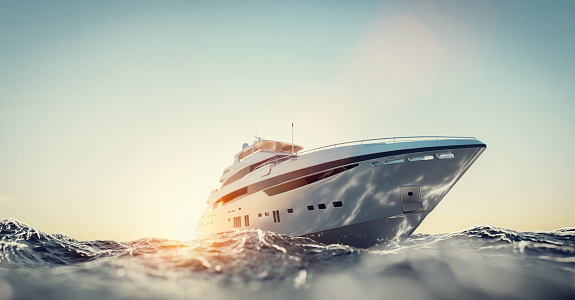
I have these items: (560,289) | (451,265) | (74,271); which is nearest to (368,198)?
(451,265)

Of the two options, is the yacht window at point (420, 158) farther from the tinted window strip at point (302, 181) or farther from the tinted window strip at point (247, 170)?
the tinted window strip at point (247, 170)

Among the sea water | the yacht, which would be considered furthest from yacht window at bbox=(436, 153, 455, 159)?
the sea water

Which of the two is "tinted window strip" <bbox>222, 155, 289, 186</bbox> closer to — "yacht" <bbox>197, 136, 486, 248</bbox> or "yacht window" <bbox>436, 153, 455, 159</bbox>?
"yacht" <bbox>197, 136, 486, 248</bbox>

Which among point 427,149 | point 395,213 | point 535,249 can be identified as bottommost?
point 535,249

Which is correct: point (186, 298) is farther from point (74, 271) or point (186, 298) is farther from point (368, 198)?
point (368, 198)

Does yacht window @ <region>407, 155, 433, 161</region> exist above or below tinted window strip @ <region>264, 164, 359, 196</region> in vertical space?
above

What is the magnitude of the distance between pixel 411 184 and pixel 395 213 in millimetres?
1366

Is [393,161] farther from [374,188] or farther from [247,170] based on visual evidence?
[247,170]

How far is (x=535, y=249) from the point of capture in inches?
318

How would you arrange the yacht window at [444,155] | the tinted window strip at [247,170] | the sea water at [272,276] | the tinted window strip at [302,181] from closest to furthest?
1. the sea water at [272,276]
2. the yacht window at [444,155]
3. the tinted window strip at [302,181]
4. the tinted window strip at [247,170]

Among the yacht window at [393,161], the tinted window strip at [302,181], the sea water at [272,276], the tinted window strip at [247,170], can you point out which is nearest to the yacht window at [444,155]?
the yacht window at [393,161]

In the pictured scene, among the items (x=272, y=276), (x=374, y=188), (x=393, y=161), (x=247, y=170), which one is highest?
(x=247, y=170)

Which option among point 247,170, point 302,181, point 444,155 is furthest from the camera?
point 247,170

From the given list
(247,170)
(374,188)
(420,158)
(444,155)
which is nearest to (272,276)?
(374,188)
